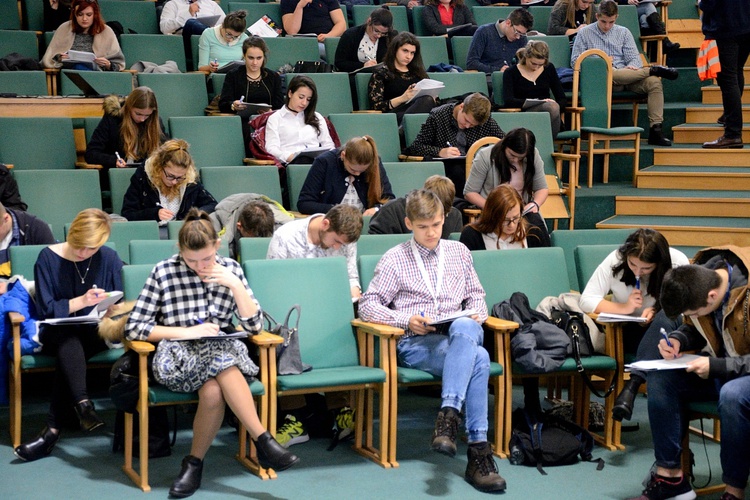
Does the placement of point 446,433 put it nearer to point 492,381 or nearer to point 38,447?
point 492,381

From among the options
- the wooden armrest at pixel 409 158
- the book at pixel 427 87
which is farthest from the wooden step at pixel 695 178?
the wooden armrest at pixel 409 158

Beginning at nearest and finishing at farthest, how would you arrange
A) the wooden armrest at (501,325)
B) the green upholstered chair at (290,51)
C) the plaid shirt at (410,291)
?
the wooden armrest at (501,325) → the plaid shirt at (410,291) → the green upholstered chair at (290,51)

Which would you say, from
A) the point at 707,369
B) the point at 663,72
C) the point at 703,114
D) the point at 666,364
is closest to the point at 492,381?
the point at 666,364

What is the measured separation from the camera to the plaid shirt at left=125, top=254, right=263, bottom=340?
131 inches

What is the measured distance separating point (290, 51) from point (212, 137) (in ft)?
4.67

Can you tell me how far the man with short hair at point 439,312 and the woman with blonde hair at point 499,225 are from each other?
0.45m

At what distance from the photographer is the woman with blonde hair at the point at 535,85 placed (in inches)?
257

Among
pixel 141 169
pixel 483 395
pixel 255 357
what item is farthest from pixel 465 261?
pixel 141 169

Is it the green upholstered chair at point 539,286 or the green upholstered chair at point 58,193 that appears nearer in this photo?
the green upholstered chair at point 539,286

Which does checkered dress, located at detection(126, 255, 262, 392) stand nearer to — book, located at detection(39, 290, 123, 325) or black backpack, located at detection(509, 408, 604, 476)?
book, located at detection(39, 290, 123, 325)

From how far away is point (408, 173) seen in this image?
18.2ft

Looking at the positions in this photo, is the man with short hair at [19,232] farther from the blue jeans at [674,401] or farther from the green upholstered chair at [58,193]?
the blue jeans at [674,401]

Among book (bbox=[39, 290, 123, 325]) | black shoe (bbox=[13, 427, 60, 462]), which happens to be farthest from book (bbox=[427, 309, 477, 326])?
black shoe (bbox=[13, 427, 60, 462])

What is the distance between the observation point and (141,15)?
7301 mm
